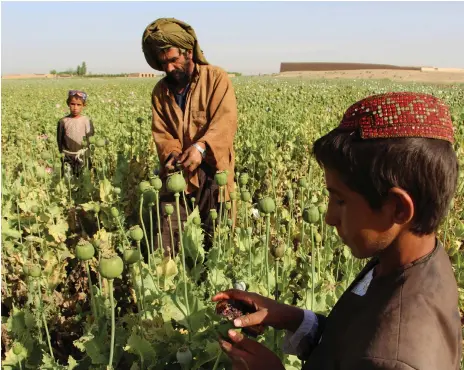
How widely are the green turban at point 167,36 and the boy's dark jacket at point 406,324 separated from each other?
191 cm

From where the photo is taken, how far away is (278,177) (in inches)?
158

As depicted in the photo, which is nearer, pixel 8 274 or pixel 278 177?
pixel 8 274

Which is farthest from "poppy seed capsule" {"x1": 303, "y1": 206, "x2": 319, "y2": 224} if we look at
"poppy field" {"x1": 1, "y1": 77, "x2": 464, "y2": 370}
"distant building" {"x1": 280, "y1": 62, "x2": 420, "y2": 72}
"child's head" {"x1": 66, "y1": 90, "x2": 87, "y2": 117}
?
"distant building" {"x1": 280, "y1": 62, "x2": 420, "y2": 72}

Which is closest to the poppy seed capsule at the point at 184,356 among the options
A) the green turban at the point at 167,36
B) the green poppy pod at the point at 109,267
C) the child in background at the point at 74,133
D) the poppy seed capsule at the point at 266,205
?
the green poppy pod at the point at 109,267

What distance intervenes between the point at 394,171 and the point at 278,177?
3.23 metres

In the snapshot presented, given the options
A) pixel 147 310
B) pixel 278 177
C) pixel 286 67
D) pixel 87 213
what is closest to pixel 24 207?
pixel 87 213

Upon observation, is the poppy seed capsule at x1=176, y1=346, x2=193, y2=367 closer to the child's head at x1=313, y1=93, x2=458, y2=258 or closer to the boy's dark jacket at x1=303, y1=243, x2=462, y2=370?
the boy's dark jacket at x1=303, y1=243, x2=462, y2=370

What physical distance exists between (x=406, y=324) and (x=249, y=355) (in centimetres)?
47

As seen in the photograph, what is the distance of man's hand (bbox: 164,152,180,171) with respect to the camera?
8.52 ft

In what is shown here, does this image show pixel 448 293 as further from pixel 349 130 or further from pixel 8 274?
pixel 8 274

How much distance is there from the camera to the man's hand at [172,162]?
2598 mm

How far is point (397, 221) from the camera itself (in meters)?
0.84

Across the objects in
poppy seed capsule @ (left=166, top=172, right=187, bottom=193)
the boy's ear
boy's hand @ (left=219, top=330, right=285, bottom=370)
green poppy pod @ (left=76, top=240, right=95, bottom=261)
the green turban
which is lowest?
boy's hand @ (left=219, top=330, right=285, bottom=370)

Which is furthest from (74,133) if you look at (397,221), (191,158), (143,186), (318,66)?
(318,66)
